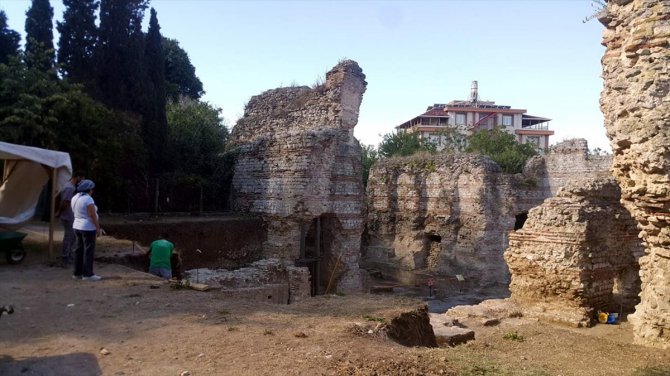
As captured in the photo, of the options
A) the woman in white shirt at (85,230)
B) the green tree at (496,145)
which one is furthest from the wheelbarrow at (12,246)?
the green tree at (496,145)

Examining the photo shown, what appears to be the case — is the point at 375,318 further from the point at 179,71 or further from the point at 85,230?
the point at 179,71

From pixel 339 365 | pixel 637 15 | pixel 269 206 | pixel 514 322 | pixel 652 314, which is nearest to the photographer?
pixel 339 365

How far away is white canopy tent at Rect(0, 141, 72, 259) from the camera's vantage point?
27.8 feet

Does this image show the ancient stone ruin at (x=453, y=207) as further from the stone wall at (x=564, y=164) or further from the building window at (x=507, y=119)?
the building window at (x=507, y=119)

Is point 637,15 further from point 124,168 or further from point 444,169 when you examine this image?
point 444,169

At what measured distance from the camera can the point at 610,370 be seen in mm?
5711

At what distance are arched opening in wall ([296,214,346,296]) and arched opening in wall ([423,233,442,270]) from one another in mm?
7876

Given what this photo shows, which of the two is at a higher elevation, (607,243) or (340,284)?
(607,243)

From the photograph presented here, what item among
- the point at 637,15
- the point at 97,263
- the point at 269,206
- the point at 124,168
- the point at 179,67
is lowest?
the point at 97,263

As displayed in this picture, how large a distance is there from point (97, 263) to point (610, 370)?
760 centimetres

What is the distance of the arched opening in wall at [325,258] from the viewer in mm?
14992

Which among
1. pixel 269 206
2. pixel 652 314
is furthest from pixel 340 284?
pixel 652 314

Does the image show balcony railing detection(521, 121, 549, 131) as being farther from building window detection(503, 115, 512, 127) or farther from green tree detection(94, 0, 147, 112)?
green tree detection(94, 0, 147, 112)

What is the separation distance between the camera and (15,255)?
8430mm
